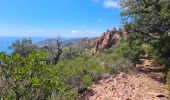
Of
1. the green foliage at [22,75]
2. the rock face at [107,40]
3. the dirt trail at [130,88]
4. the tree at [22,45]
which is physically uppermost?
the green foliage at [22,75]

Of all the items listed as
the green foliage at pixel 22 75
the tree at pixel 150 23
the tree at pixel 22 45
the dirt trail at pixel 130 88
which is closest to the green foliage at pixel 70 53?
the tree at pixel 22 45

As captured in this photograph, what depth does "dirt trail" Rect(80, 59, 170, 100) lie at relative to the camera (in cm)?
1599

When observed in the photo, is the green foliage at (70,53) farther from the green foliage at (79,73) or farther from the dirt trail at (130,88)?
the dirt trail at (130,88)

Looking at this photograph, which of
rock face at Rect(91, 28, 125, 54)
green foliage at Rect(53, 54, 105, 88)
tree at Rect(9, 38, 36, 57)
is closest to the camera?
green foliage at Rect(53, 54, 105, 88)

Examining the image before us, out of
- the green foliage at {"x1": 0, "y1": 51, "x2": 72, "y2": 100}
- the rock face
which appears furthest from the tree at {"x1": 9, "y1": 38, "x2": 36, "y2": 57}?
the rock face

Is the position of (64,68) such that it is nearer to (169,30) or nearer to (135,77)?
(135,77)

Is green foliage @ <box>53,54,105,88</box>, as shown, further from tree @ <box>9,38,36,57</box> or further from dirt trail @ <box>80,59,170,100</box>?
tree @ <box>9,38,36,57</box>

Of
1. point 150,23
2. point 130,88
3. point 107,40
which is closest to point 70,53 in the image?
point 150,23

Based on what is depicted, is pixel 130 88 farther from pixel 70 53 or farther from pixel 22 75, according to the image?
pixel 70 53

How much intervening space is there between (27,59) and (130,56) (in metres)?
17.4

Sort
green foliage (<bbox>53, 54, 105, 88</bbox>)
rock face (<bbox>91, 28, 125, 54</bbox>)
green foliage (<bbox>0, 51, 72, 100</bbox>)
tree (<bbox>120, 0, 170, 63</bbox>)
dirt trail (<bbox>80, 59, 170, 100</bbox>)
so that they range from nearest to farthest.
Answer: green foliage (<bbox>0, 51, 72, 100</bbox>) → dirt trail (<bbox>80, 59, 170, 100</bbox>) → green foliage (<bbox>53, 54, 105, 88</bbox>) → tree (<bbox>120, 0, 170, 63</bbox>) → rock face (<bbox>91, 28, 125, 54</bbox>)

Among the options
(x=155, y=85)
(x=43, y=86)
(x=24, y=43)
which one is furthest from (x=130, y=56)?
(x=24, y=43)

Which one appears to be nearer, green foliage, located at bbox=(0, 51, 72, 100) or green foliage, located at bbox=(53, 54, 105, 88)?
green foliage, located at bbox=(0, 51, 72, 100)

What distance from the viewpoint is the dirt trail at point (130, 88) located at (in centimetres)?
1599
